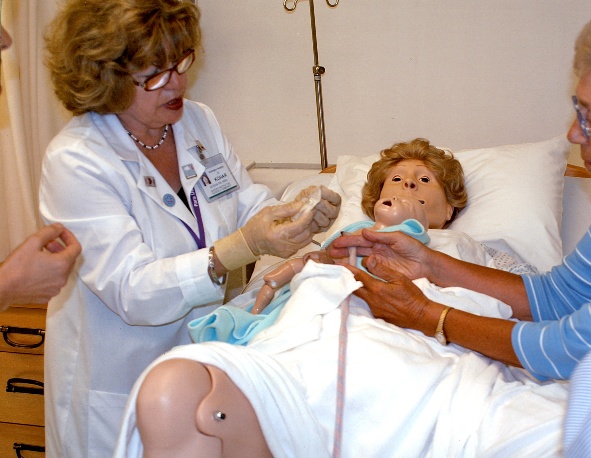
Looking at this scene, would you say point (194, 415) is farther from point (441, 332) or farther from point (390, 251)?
point (390, 251)

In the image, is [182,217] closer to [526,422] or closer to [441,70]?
[526,422]

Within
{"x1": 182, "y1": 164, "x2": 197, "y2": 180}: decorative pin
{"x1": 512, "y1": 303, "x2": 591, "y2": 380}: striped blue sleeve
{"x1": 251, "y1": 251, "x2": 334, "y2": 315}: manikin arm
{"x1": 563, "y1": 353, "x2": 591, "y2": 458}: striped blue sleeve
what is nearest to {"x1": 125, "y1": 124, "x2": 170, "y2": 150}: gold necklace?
{"x1": 182, "y1": 164, "x2": 197, "y2": 180}: decorative pin

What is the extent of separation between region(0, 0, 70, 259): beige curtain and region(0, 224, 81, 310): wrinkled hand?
156 centimetres

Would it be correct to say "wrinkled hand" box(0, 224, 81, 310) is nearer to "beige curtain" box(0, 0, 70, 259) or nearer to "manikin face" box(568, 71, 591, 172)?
"manikin face" box(568, 71, 591, 172)

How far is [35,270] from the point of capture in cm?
154

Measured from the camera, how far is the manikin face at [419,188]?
7.48ft

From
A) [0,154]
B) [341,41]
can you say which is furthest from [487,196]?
A: [0,154]

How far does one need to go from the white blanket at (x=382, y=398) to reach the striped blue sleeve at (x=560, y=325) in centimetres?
7

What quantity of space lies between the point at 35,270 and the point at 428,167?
1326 millimetres

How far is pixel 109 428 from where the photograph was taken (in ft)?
6.69

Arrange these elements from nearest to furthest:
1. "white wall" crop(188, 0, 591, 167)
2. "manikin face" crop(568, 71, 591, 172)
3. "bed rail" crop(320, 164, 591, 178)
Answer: "manikin face" crop(568, 71, 591, 172) → "bed rail" crop(320, 164, 591, 178) → "white wall" crop(188, 0, 591, 167)

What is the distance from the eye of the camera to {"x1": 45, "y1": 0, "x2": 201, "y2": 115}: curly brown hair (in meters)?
1.85

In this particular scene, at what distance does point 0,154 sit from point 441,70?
1962mm

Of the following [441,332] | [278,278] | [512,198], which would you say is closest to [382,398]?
[441,332]
